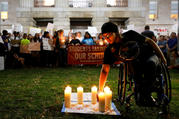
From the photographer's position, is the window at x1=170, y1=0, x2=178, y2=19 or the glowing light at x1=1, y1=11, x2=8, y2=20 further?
the window at x1=170, y1=0, x2=178, y2=19

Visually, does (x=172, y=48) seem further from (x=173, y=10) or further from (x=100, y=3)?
(x=173, y=10)

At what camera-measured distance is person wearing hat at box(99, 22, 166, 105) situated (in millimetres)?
3129

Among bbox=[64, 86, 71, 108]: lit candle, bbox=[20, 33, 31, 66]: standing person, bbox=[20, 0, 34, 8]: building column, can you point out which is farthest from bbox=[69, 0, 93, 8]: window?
bbox=[64, 86, 71, 108]: lit candle

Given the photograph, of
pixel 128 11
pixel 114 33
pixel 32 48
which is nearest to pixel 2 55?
pixel 32 48

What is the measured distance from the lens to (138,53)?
3.08 meters

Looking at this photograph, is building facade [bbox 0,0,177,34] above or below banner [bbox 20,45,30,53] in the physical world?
above

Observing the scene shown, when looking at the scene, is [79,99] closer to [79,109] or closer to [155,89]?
[79,109]

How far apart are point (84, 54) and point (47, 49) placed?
2.48 m

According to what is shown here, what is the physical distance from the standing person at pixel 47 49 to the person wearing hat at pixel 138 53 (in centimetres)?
890

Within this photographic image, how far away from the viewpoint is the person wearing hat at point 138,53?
3129 millimetres

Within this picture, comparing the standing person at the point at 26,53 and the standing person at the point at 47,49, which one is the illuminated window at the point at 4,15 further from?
the standing person at the point at 47,49

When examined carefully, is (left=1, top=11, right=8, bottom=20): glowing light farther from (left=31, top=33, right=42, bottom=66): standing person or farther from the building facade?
(left=31, top=33, right=42, bottom=66): standing person

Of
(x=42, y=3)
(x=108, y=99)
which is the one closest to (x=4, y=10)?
(x=42, y=3)

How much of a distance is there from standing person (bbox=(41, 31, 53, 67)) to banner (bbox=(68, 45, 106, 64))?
1.64 meters
